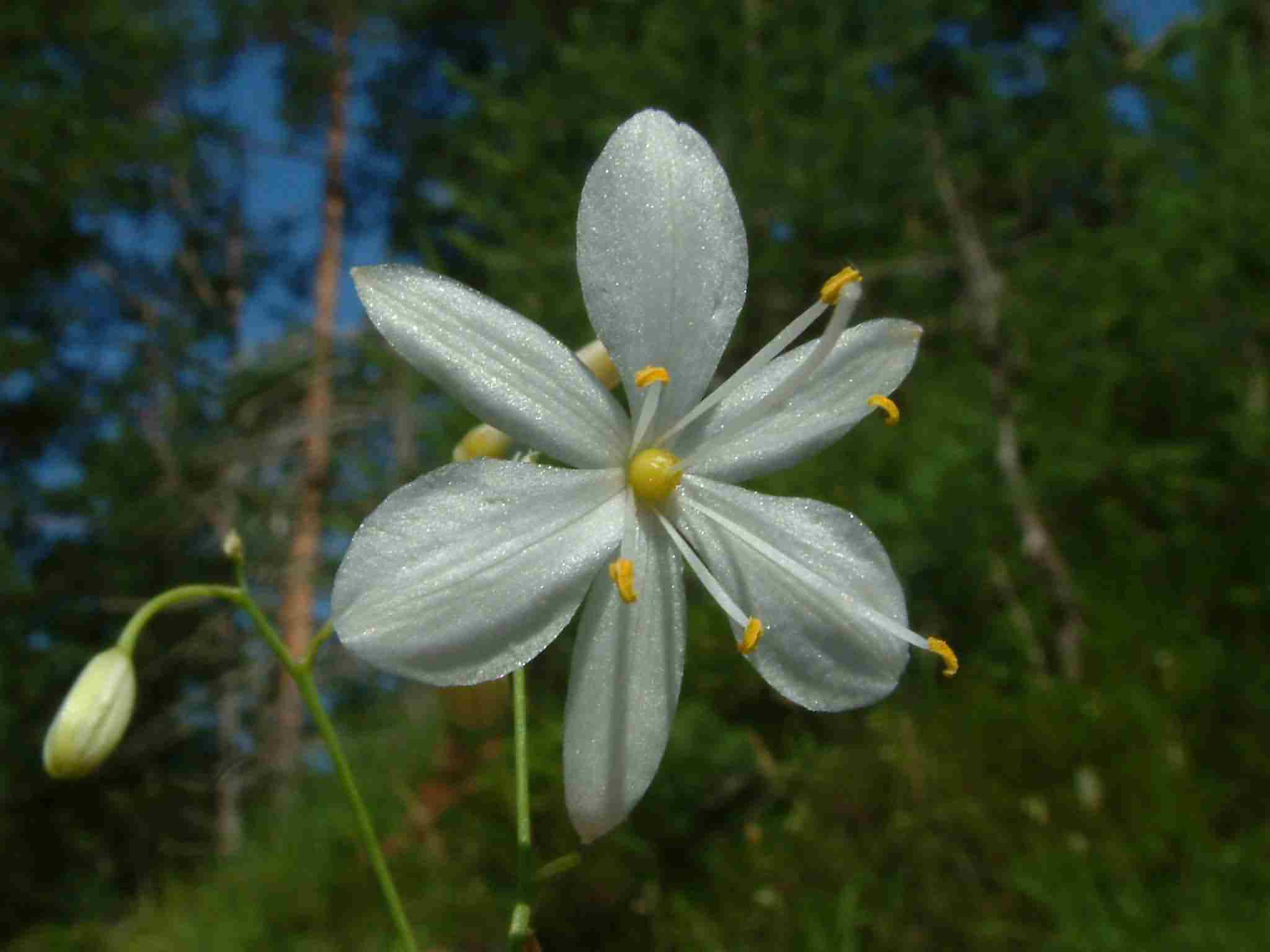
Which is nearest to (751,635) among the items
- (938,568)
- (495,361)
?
(495,361)

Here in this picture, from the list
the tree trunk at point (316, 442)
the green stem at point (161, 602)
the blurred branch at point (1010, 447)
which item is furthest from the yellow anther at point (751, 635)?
the tree trunk at point (316, 442)

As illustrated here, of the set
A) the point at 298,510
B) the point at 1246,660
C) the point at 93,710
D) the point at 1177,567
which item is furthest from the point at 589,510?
the point at 298,510

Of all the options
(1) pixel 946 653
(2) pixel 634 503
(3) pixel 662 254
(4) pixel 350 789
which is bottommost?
(4) pixel 350 789

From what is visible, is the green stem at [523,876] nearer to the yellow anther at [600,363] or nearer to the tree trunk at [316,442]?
the yellow anther at [600,363]

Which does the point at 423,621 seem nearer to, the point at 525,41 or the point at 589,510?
the point at 589,510

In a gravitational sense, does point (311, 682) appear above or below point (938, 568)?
above

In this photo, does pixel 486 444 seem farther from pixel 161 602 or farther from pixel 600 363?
pixel 161 602
